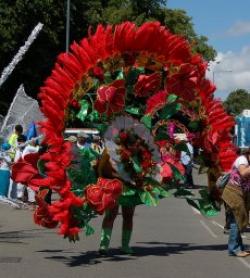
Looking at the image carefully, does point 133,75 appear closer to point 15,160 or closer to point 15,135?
point 15,160

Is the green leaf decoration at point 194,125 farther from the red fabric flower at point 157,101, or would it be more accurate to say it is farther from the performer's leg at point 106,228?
the performer's leg at point 106,228

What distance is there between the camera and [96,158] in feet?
35.7

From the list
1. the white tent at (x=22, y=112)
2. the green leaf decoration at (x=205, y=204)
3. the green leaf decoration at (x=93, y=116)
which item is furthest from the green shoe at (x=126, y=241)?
the white tent at (x=22, y=112)

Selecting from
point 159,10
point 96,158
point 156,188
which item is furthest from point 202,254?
point 159,10

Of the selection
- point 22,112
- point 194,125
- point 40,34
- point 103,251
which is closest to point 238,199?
point 194,125

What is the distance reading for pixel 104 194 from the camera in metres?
10.3

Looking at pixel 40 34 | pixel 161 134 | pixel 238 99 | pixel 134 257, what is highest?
pixel 238 99

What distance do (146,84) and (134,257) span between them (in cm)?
237

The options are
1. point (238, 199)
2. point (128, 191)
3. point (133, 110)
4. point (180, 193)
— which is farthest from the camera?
point (180, 193)

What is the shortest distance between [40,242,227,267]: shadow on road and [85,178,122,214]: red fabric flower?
0.72 meters

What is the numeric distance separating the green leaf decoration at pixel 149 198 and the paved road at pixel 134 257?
2.45 ft

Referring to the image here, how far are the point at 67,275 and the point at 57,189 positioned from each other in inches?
53.5

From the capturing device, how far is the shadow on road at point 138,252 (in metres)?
10.6

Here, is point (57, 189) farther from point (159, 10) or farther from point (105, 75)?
point (159, 10)
